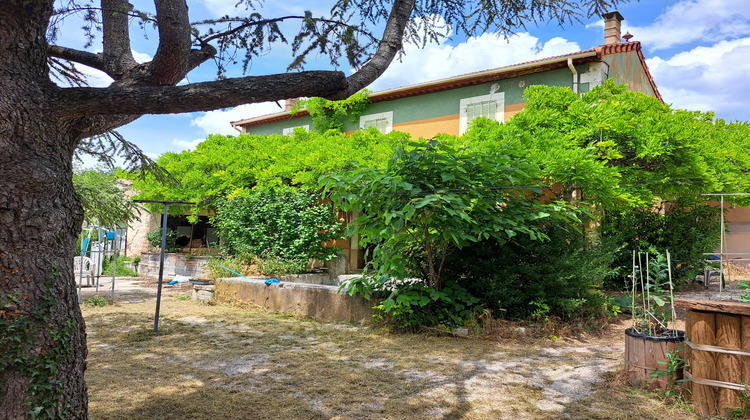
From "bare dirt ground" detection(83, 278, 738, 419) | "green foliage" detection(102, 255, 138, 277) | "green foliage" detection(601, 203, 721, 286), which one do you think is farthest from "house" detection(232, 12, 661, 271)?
"green foliage" detection(102, 255, 138, 277)

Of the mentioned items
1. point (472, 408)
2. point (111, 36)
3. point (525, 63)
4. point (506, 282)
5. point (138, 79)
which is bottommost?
point (472, 408)

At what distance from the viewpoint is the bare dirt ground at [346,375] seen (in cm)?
394

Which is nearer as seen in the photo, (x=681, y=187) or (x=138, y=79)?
(x=138, y=79)

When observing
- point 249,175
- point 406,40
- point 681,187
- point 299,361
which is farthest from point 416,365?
point 249,175

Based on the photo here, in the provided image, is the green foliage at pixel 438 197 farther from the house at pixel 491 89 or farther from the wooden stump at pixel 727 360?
the house at pixel 491 89

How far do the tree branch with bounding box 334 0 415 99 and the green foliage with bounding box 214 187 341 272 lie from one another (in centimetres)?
789

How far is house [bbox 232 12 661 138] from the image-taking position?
1185 centimetres

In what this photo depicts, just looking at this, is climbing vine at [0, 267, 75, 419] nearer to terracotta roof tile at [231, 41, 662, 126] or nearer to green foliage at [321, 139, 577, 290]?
green foliage at [321, 139, 577, 290]

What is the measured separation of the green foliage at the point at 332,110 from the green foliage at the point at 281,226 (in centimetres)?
428

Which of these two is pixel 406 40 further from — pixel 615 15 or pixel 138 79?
pixel 615 15

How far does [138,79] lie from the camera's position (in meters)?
3.66

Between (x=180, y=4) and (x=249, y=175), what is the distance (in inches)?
449

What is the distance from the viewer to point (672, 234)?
1175cm

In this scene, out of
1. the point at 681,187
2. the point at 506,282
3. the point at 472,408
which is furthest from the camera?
the point at 681,187
